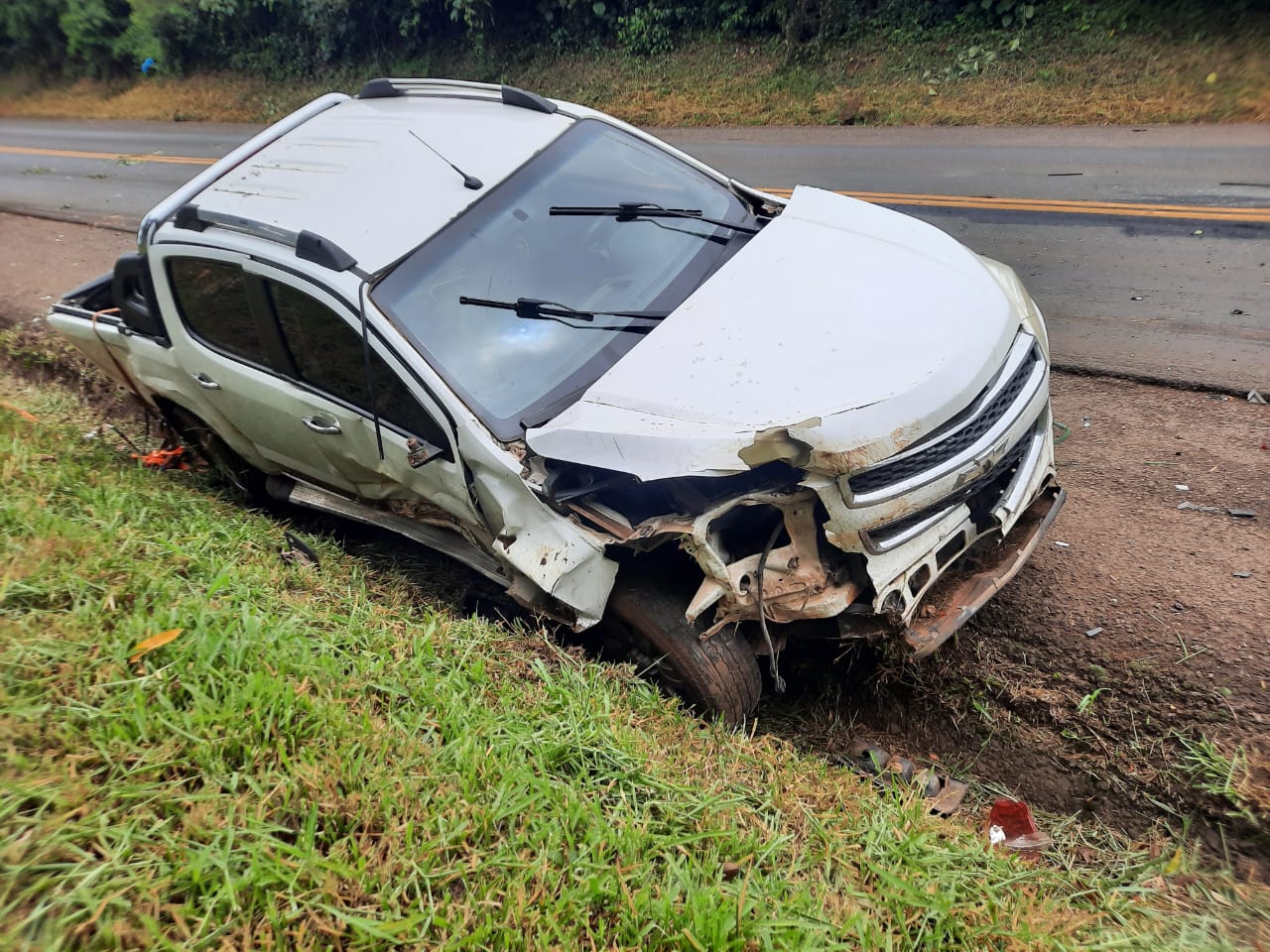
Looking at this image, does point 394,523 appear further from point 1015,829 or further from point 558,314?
point 1015,829

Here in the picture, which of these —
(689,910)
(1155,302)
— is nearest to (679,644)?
(689,910)

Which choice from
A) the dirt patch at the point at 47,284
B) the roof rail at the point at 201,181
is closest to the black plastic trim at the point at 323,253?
the roof rail at the point at 201,181

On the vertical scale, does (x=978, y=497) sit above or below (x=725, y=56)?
below

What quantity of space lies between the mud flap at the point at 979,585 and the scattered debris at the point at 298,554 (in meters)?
2.80

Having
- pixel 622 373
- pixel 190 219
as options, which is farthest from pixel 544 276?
pixel 190 219

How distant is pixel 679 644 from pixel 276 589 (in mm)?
1831

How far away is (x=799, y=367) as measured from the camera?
3.34 meters

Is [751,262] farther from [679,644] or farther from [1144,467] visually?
[1144,467]

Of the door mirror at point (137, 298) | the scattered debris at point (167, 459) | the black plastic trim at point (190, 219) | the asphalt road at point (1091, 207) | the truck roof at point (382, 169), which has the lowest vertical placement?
the scattered debris at point (167, 459)

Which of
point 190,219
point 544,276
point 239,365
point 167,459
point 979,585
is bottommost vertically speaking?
point 167,459

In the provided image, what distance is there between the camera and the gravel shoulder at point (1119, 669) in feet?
11.5

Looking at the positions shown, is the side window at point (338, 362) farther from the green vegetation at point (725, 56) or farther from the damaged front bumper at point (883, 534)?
the green vegetation at point (725, 56)

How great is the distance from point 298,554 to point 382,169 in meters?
1.93

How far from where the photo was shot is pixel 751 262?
13.1 ft
